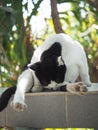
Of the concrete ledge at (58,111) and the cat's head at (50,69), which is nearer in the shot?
the concrete ledge at (58,111)

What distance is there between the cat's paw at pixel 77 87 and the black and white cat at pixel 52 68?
60 mm

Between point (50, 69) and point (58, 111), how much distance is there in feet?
0.54

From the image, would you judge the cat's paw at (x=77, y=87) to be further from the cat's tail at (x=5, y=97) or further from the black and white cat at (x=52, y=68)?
the cat's tail at (x=5, y=97)

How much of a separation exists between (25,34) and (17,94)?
4.73 feet

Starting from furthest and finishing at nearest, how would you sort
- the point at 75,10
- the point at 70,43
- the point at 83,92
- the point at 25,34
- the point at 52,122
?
1. the point at 75,10
2. the point at 25,34
3. the point at 70,43
4. the point at 52,122
5. the point at 83,92

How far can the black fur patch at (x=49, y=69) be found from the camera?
4.99ft

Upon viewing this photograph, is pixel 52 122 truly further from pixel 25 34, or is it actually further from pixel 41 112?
pixel 25 34

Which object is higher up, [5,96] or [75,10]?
[75,10]

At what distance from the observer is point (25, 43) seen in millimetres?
2967

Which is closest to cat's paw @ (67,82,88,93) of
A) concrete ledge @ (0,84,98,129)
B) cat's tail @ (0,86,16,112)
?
concrete ledge @ (0,84,98,129)

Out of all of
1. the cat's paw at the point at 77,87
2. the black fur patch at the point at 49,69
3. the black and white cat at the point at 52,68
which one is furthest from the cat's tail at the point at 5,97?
the cat's paw at the point at 77,87

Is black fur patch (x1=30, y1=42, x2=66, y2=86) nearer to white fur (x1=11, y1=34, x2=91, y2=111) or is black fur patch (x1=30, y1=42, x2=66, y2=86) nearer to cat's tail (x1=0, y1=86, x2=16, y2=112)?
white fur (x1=11, y1=34, x2=91, y2=111)

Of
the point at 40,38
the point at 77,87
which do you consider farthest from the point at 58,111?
the point at 40,38

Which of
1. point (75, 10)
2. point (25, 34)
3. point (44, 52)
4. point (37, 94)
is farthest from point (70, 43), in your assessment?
point (75, 10)
